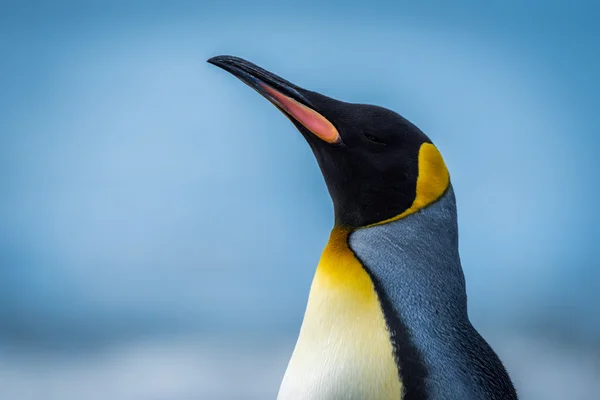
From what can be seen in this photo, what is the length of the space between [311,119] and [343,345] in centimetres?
44

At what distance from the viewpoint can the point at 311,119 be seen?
1.47m

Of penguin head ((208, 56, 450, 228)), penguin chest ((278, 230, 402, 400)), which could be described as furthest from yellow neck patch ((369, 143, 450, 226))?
penguin chest ((278, 230, 402, 400))

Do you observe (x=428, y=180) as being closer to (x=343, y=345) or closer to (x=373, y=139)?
(x=373, y=139)

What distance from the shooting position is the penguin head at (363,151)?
A: 4.69 ft

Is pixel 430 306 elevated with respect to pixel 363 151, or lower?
lower

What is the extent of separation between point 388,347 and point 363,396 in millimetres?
88

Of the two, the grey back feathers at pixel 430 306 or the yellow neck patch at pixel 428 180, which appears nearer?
the grey back feathers at pixel 430 306

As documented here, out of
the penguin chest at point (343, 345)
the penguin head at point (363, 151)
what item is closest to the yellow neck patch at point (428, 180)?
the penguin head at point (363, 151)

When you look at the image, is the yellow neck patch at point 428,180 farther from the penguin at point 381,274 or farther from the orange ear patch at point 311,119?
the orange ear patch at point 311,119

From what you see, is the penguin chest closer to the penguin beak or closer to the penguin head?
the penguin head

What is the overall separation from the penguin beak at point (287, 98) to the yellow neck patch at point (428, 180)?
17 cm

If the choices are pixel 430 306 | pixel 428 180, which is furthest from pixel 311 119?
pixel 430 306

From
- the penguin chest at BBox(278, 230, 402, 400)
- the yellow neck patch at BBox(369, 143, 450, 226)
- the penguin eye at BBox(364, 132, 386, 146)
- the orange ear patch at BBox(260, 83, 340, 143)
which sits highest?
the orange ear patch at BBox(260, 83, 340, 143)

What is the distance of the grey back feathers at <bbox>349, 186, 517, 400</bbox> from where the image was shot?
1226 millimetres
